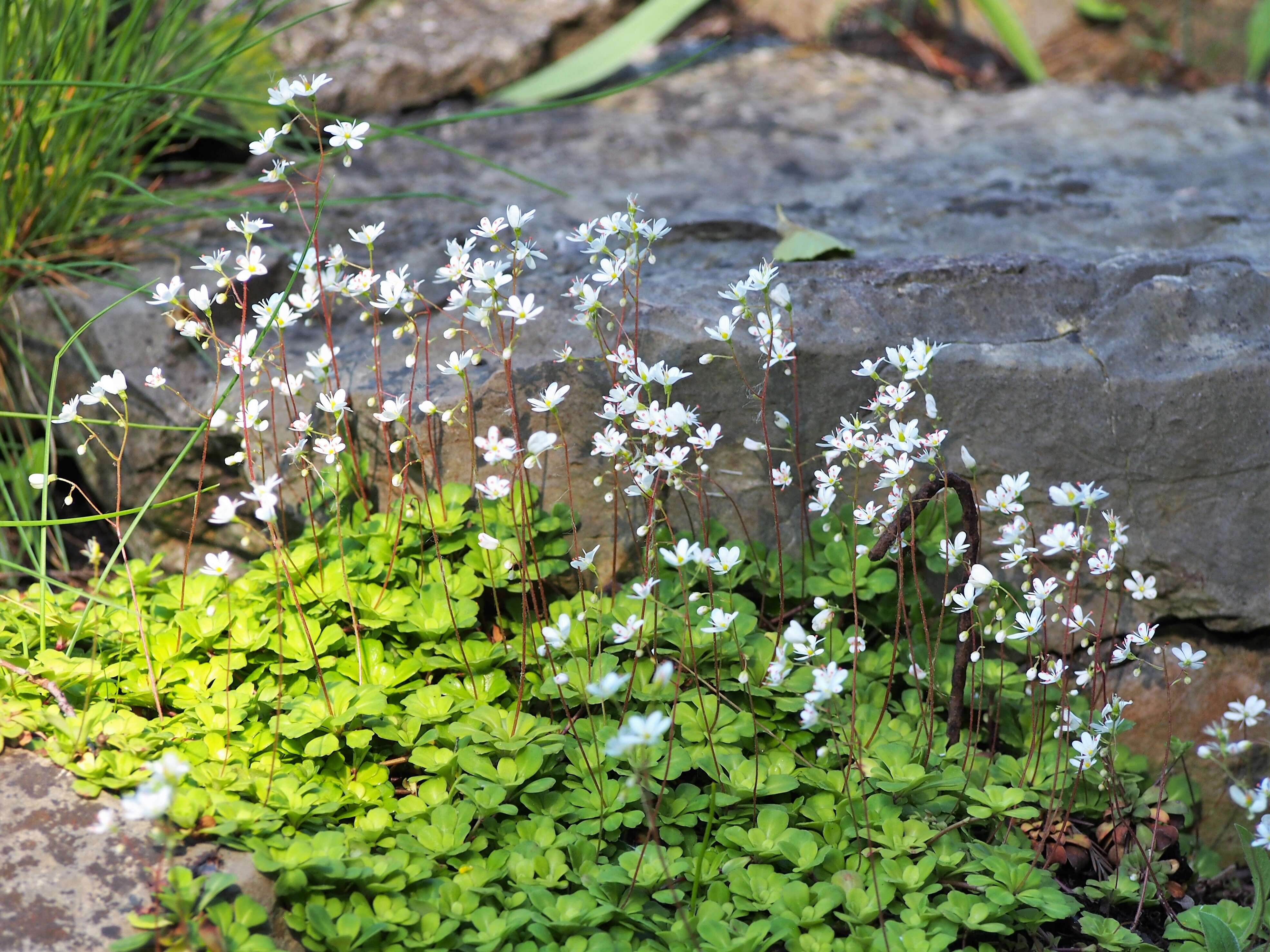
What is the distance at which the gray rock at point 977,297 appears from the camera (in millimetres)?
2516

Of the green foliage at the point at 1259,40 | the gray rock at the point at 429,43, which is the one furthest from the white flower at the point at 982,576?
the green foliage at the point at 1259,40

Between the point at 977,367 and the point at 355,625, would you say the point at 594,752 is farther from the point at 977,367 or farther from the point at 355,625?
the point at 977,367

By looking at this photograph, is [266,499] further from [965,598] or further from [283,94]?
[965,598]

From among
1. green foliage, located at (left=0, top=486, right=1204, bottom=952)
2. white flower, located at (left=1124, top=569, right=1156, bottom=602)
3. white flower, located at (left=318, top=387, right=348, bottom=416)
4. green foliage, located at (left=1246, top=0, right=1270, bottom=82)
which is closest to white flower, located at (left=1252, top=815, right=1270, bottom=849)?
green foliage, located at (left=0, top=486, right=1204, bottom=952)

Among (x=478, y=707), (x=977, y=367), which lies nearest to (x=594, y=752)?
(x=478, y=707)

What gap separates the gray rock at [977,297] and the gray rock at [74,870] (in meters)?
1.12

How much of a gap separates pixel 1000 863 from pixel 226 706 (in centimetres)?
149

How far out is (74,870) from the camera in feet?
5.67

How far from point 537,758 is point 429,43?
372 centimetres

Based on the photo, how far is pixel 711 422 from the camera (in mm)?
2602

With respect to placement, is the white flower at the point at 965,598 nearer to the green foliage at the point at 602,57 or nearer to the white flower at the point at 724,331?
the white flower at the point at 724,331

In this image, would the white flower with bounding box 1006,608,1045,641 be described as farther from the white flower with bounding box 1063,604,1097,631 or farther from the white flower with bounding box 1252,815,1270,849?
the white flower with bounding box 1252,815,1270,849

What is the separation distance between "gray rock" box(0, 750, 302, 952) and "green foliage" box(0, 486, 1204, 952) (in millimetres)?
45

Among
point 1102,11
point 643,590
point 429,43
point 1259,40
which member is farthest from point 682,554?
point 1102,11
